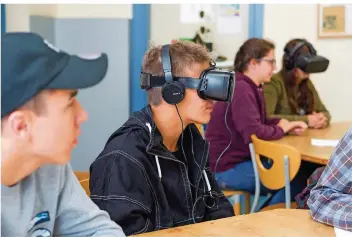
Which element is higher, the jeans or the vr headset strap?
the vr headset strap

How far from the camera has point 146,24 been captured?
3.95m

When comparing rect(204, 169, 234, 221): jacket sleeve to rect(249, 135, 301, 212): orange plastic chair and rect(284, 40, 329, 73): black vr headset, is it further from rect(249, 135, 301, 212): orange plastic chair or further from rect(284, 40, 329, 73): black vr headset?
rect(284, 40, 329, 73): black vr headset

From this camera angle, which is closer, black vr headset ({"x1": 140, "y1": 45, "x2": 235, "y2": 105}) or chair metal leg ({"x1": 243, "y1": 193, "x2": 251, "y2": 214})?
black vr headset ({"x1": 140, "y1": 45, "x2": 235, "y2": 105})

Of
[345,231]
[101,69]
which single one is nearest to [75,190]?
[101,69]

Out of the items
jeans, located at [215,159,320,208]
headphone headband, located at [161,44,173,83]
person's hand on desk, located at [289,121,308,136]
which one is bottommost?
jeans, located at [215,159,320,208]

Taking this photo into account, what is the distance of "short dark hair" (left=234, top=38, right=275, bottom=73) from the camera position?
10.4 ft

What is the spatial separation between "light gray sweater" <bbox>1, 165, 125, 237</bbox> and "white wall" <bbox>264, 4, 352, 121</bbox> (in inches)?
126

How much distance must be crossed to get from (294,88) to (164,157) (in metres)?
2.10

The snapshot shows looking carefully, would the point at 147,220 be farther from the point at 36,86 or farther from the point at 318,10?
the point at 318,10

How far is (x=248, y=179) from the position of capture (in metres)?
2.91

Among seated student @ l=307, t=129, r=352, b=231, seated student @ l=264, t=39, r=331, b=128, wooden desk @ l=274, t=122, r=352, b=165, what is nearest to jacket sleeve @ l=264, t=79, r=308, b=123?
seated student @ l=264, t=39, r=331, b=128

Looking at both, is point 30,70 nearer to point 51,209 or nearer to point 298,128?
point 51,209

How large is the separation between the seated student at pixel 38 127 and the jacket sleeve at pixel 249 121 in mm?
1808

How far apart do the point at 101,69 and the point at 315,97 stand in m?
2.83
